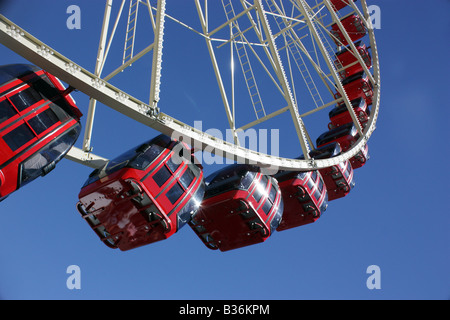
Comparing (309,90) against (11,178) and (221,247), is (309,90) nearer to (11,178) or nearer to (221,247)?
(221,247)

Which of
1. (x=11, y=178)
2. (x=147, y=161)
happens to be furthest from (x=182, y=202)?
(x=11, y=178)

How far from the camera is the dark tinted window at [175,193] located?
12289 mm

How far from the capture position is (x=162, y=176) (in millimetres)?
12250

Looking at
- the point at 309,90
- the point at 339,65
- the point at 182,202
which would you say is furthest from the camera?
the point at 339,65

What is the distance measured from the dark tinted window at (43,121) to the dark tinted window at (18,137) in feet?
0.57

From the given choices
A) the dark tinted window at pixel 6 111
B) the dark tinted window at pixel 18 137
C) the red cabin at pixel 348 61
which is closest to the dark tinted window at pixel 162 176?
the dark tinted window at pixel 18 137

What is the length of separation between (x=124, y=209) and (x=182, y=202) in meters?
1.65

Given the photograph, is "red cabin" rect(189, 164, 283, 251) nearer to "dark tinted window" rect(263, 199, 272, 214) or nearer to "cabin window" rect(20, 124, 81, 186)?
"dark tinted window" rect(263, 199, 272, 214)

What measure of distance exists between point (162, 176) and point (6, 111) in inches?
167

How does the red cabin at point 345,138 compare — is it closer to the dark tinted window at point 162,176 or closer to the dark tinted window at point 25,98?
the dark tinted window at point 162,176

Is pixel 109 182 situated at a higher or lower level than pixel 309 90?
higher

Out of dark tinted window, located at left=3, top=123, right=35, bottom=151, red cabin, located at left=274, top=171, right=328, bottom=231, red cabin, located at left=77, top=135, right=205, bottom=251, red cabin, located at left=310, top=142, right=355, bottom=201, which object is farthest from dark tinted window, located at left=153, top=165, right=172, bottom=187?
red cabin, located at left=310, top=142, right=355, bottom=201
